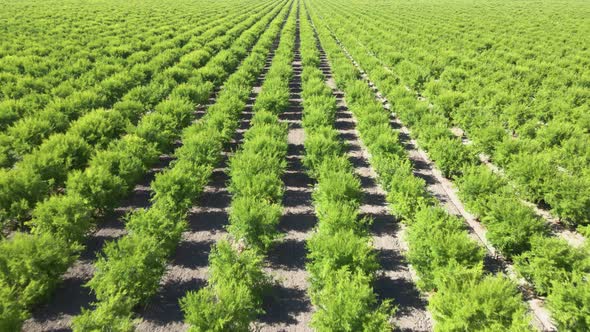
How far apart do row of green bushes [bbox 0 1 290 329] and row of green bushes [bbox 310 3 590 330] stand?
268 inches

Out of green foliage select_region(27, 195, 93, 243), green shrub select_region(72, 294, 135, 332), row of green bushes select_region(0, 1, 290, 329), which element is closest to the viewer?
green shrub select_region(72, 294, 135, 332)

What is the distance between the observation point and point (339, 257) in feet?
19.8

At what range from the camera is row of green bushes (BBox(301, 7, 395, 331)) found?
196 inches

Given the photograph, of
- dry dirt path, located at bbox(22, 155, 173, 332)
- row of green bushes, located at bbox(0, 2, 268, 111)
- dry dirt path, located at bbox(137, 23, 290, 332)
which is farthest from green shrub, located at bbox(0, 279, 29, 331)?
row of green bushes, located at bbox(0, 2, 268, 111)

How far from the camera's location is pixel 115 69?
61.0ft

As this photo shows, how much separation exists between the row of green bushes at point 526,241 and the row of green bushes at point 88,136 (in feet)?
29.5

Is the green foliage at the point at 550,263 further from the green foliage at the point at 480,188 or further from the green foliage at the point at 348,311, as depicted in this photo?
the green foliage at the point at 348,311

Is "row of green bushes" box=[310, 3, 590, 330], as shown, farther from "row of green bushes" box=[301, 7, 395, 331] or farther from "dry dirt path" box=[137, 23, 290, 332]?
"dry dirt path" box=[137, 23, 290, 332]

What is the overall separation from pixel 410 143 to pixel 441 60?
13010mm

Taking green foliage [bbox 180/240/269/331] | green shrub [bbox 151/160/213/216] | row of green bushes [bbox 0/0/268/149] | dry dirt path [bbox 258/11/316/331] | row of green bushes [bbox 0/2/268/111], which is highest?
row of green bushes [bbox 0/2/268/111]

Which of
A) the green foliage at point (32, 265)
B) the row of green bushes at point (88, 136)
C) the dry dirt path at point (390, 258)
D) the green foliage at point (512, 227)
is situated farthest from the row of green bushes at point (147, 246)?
the green foliage at point (512, 227)

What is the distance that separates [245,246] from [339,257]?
2269 mm

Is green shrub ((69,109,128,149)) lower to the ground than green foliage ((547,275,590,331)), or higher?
higher

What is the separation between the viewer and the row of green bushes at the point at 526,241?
5.20 m
